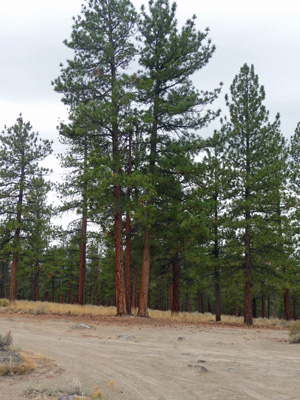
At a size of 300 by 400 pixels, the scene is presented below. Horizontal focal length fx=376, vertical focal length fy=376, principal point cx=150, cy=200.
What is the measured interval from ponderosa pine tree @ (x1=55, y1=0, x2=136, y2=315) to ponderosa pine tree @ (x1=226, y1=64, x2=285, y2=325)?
6846 millimetres

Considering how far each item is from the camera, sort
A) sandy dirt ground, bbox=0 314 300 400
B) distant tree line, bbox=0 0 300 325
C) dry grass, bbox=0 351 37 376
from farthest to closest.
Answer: distant tree line, bbox=0 0 300 325 < dry grass, bbox=0 351 37 376 < sandy dirt ground, bbox=0 314 300 400

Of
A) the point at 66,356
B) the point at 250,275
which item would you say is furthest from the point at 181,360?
the point at 250,275

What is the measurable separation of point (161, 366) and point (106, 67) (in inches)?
599

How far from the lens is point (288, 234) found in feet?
68.4

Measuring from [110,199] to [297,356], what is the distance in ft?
32.8

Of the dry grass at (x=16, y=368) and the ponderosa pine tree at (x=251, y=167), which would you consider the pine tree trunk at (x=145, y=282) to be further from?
the dry grass at (x=16, y=368)

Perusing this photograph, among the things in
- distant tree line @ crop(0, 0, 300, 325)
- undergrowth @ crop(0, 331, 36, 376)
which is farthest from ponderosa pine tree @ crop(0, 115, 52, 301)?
undergrowth @ crop(0, 331, 36, 376)

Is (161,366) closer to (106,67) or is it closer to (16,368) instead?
(16,368)

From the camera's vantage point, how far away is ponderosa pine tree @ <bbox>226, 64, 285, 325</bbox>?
20.2 metres

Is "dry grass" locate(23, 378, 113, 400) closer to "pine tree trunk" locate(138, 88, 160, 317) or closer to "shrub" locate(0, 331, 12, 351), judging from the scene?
"shrub" locate(0, 331, 12, 351)

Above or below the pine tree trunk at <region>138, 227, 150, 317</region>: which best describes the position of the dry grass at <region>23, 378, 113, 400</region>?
below

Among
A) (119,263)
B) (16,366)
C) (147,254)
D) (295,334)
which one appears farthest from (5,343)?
(147,254)

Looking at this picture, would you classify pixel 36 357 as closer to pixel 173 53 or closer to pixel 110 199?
pixel 110 199

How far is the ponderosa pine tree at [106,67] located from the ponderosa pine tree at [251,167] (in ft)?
22.5
